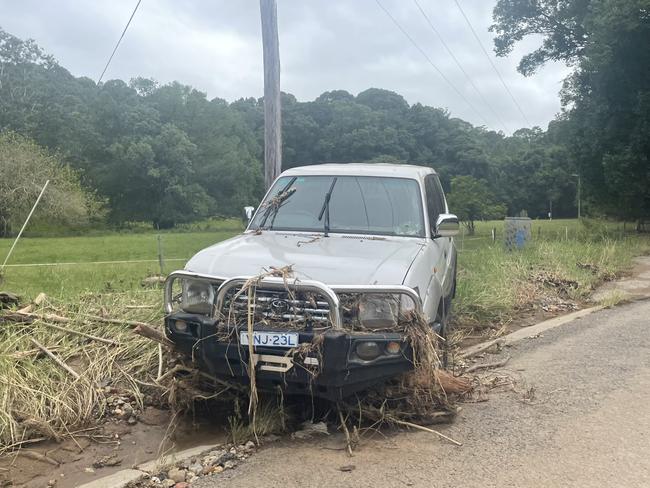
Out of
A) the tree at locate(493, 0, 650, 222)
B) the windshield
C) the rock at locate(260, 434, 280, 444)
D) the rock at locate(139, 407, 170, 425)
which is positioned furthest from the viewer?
the tree at locate(493, 0, 650, 222)

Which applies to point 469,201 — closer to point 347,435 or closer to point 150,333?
point 150,333

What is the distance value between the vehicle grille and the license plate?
→ 0.11 metres

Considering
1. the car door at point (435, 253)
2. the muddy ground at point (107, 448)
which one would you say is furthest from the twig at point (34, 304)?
the car door at point (435, 253)

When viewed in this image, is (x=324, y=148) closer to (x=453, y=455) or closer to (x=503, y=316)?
(x=503, y=316)

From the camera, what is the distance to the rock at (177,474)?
365 centimetres

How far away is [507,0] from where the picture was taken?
30.2 metres

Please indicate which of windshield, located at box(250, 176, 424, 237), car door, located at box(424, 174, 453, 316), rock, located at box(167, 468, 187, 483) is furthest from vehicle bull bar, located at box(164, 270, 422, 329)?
windshield, located at box(250, 176, 424, 237)

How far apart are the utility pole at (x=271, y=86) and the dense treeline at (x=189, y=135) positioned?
111 ft

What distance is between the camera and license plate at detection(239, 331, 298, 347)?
12.4 feet

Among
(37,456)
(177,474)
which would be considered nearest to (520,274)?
(177,474)

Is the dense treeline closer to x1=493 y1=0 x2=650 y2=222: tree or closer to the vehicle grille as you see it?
x1=493 y1=0 x2=650 y2=222: tree

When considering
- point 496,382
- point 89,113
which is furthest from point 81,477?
point 89,113

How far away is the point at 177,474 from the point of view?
367cm

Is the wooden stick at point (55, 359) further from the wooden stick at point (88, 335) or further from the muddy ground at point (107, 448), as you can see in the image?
the muddy ground at point (107, 448)
